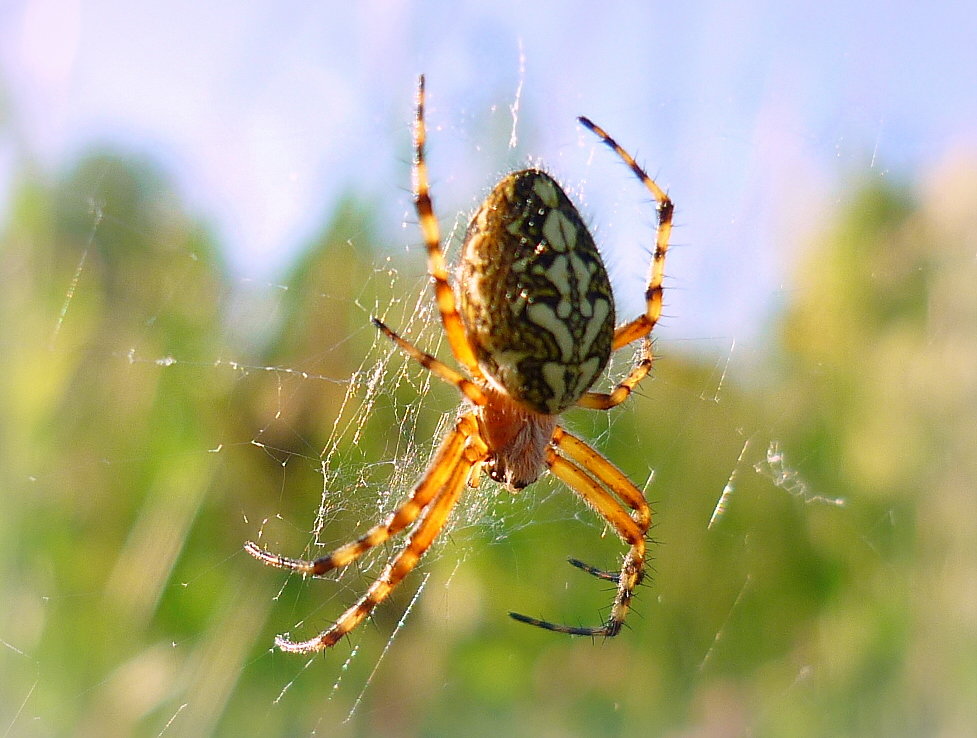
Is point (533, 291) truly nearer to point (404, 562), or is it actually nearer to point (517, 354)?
point (517, 354)

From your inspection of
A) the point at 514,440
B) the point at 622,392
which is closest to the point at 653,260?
the point at 622,392

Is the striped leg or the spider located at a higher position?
the spider

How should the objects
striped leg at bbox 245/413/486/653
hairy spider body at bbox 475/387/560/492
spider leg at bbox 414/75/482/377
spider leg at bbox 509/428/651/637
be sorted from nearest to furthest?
→ spider leg at bbox 414/75/482/377
striped leg at bbox 245/413/486/653
hairy spider body at bbox 475/387/560/492
spider leg at bbox 509/428/651/637

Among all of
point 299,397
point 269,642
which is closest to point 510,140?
point 299,397

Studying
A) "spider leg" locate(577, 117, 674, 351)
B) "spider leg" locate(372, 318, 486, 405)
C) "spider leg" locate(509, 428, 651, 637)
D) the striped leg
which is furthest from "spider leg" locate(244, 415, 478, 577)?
"spider leg" locate(577, 117, 674, 351)

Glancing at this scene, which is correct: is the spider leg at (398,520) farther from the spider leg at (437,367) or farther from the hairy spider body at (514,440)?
the spider leg at (437,367)

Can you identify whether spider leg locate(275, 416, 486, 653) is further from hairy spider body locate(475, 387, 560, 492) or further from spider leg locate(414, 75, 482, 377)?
spider leg locate(414, 75, 482, 377)

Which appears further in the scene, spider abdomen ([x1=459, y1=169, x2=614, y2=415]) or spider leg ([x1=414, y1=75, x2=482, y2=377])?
spider leg ([x1=414, y1=75, x2=482, y2=377])
